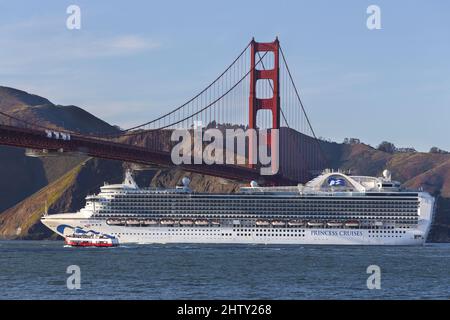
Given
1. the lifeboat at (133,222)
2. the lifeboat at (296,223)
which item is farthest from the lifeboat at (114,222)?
the lifeboat at (296,223)

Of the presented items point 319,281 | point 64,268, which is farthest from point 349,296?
point 64,268

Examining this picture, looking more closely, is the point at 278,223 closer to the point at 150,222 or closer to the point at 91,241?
the point at 150,222

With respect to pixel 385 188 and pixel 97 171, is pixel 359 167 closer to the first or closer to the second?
pixel 97 171

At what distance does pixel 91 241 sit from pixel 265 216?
51.3 feet

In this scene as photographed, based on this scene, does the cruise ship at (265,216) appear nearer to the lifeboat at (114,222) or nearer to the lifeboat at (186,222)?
the lifeboat at (114,222)

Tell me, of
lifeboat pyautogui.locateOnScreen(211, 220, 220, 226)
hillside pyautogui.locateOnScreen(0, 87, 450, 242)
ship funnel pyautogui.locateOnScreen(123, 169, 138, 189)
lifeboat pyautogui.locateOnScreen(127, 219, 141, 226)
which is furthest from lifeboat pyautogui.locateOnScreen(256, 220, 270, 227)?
hillside pyautogui.locateOnScreen(0, 87, 450, 242)

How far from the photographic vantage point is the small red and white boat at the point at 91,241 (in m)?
80.1

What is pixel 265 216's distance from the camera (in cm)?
8919

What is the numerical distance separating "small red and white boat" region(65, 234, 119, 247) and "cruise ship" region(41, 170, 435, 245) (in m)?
2.19

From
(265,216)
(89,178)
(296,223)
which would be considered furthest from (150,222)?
(89,178)

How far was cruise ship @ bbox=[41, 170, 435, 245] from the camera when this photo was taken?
8756cm

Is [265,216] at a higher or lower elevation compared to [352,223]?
higher

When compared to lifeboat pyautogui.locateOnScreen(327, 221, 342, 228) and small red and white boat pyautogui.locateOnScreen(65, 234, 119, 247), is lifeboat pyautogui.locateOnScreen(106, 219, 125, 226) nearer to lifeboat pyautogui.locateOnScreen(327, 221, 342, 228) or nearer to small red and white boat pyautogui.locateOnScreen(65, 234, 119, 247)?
small red and white boat pyautogui.locateOnScreen(65, 234, 119, 247)

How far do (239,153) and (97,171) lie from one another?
78.9ft
